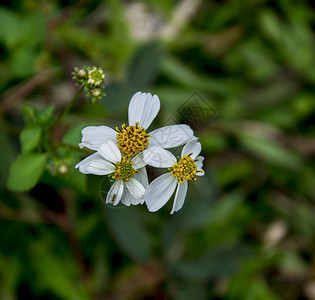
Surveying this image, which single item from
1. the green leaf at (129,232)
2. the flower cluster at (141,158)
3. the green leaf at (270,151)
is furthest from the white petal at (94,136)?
the green leaf at (270,151)

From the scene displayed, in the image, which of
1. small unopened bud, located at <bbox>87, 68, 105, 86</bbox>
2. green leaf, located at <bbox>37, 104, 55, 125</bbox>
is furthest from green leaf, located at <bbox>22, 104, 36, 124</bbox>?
small unopened bud, located at <bbox>87, 68, 105, 86</bbox>

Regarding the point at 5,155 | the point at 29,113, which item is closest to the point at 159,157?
the point at 29,113

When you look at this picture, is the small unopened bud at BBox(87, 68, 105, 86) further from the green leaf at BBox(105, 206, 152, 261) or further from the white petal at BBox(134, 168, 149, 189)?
the green leaf at BBox(105, 206, 152, 261)

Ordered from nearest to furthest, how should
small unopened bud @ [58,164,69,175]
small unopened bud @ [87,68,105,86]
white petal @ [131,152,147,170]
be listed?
white petal @ [131,152,147,170]
small unopened bud @ [87,68,105,86]
small unopened bud @ [58,164,69,175]

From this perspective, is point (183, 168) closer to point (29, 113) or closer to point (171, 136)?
point (171, 136)

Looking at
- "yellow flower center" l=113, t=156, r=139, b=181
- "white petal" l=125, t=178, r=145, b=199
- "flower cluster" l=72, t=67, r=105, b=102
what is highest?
"flower cluster" l=72, t=67, r=105, b=102

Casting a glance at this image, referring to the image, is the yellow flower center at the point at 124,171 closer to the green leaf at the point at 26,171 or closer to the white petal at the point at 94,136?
the white petal at the point at 94,136
